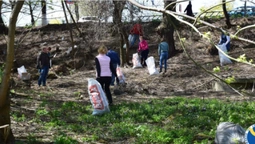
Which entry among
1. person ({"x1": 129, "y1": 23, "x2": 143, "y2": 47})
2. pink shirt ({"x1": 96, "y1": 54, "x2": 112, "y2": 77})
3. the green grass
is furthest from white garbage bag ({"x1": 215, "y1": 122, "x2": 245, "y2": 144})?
person ({"x1": 129, "y1": 23, "x2": 143, "y2": 47})

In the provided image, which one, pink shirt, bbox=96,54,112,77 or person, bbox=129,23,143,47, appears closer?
pink shirt, bbox=96,54,112,77

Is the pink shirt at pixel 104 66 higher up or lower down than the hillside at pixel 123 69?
higher up

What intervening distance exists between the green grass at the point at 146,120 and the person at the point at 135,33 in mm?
10094

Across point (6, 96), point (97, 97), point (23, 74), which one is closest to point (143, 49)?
point (23, 74)

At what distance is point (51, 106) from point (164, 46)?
7008mm

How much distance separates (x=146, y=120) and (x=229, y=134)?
8.34 feet

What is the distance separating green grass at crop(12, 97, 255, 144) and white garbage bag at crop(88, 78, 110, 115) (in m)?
0.17

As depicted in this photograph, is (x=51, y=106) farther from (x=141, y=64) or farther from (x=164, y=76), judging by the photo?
(x=141, y=64)

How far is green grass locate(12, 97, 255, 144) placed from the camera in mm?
7172

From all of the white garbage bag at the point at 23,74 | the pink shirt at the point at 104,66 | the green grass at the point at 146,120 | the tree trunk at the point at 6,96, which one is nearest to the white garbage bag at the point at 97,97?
the green grass at the point at 146,120

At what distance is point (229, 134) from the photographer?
20.8 feet

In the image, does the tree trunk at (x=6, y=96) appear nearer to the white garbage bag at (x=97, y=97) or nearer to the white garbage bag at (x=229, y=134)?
the white garbage bag at (x=97, y=97)

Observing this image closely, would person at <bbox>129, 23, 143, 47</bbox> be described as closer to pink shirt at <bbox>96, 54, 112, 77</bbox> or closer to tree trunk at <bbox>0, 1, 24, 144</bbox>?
pink shirt at <bbox>96, 54, 112, 77</bbox>

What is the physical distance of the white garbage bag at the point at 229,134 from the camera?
243 inches
